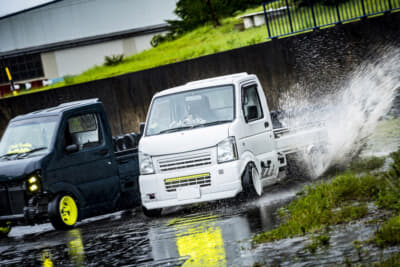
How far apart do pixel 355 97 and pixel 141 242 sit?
9.57m

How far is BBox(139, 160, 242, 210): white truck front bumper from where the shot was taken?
11.8 meters

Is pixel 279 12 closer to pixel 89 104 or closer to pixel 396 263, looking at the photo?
pixel 89 104

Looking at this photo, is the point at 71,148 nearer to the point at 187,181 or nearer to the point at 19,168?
the point at 19,168

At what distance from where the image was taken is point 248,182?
11930 mm

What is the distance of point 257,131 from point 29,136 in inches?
163

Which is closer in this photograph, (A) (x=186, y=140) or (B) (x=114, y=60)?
(A) (x=186, y=140)

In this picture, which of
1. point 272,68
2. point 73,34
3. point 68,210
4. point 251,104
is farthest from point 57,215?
point 73,34

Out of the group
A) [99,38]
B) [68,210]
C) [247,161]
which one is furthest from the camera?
[99,38]

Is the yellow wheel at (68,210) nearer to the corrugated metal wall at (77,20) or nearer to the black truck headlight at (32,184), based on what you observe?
the black truck headlight at (32,184)

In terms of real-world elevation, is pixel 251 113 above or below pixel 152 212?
above

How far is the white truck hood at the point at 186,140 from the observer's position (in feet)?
39.4

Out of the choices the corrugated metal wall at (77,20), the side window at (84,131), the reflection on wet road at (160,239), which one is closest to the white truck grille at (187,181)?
the reflection on wet road at (160,239)

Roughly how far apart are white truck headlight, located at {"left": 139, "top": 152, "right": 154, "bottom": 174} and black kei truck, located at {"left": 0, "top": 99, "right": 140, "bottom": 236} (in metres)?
1.34

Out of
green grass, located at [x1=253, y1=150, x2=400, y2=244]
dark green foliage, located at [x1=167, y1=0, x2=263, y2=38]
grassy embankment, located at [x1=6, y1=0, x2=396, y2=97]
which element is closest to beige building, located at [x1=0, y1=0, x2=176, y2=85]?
grassy embankment, located at [x1=6, y1=0, x2=396, y2=97]
